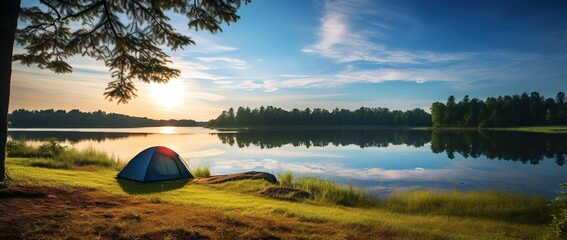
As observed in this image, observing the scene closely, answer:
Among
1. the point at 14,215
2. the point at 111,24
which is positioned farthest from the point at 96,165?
the point at 14,215

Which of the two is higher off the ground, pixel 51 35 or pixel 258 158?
pixel 51 35

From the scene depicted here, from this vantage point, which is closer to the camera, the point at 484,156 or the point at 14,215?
the point at 14,215

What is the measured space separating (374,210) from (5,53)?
1244cm

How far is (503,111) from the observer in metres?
103

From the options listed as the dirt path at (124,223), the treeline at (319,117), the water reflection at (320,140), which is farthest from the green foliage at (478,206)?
the treeline at (319,117)

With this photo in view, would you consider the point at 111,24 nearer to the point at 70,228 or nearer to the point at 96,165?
the point at 70,228

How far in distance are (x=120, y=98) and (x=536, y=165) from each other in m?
29.0

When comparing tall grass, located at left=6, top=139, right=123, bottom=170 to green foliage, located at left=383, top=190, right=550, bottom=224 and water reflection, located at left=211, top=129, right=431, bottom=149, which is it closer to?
green foliage, located at left=383, top=190, right=550, bottom=224

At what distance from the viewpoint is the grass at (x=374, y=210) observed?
26.0ft

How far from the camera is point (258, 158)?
3020cm

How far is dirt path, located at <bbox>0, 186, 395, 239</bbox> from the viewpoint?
565cm

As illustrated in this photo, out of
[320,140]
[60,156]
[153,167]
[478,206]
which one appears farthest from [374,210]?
[320,140]

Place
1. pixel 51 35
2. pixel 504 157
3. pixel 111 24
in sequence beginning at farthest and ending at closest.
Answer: pixel 504 157 → pixel 51 35 → pixel 111 24

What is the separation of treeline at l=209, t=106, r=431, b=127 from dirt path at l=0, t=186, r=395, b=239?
131 m
